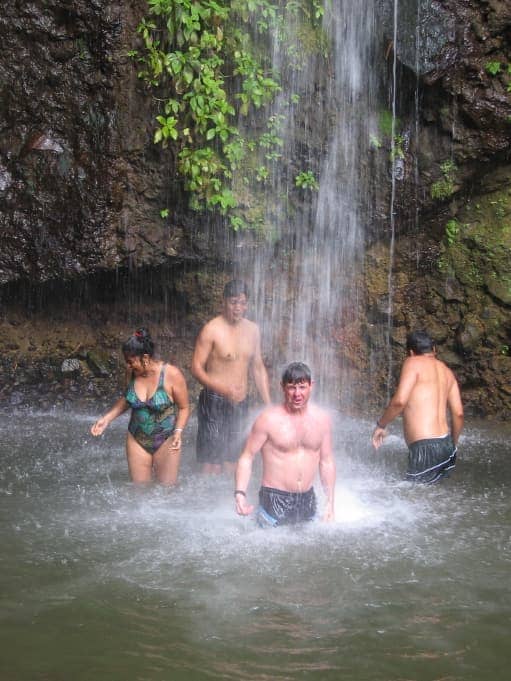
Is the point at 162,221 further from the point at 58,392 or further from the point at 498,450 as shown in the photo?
the point at 498,450

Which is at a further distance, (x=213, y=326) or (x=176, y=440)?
(x=213, y=326)

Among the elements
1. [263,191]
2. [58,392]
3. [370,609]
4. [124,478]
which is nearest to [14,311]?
[58,392]

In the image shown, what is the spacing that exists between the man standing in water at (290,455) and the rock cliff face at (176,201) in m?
4.98

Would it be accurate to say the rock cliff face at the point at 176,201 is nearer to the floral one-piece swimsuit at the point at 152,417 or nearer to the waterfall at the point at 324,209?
the waterfall at the point at 324,209

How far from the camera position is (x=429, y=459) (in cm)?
652

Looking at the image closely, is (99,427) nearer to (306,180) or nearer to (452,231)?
(306,180)

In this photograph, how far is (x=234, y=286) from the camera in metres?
7.07

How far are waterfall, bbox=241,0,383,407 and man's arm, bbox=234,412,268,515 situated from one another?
16.9 ft

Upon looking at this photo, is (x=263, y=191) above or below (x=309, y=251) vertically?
above

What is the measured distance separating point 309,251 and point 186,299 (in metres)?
1.73

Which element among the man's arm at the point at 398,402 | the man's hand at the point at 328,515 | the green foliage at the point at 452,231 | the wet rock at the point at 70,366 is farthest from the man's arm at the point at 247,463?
the green foliage at the point at 452,231

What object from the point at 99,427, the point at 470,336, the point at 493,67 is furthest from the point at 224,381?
the point at 493,67

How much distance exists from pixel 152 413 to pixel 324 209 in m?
4.79

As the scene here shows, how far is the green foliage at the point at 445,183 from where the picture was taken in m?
9.81
